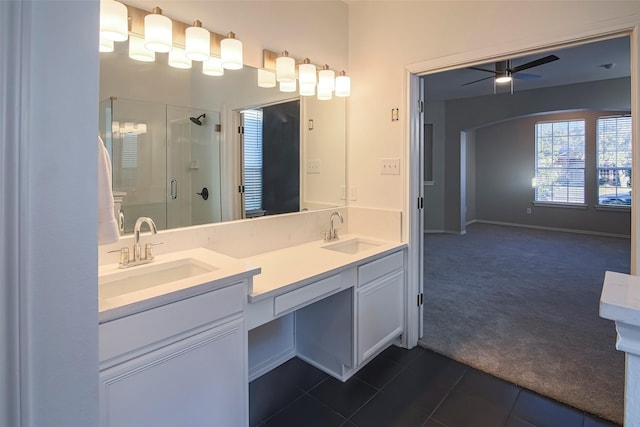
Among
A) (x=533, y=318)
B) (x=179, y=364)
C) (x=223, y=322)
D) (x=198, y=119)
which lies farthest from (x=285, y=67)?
(x=533, y=318)

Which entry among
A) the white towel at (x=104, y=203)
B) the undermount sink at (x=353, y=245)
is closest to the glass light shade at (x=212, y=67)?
the white towel at (x=104, y=203)

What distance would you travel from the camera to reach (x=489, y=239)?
21.7 feet

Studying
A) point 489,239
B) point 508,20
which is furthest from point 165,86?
point 489,239

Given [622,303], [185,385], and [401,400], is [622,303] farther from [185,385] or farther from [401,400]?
[401,400]

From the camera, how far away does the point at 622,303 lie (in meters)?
0.60

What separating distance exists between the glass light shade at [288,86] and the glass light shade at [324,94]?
213mm

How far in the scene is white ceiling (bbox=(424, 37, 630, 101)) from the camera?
4234mm

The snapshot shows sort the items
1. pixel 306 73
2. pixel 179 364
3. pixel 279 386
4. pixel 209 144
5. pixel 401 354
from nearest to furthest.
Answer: pixel 179 364, pixel 209 144, pixel 279 386, pixel 306 73, pixel 401 354

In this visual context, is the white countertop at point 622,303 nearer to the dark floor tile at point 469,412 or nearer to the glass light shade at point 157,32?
the dark floor tile at point 469,412

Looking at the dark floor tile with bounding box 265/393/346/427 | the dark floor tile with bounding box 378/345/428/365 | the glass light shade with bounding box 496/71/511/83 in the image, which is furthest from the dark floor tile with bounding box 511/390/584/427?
the glass light shade with bounding box 496/71/511/83

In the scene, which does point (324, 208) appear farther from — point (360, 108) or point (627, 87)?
point (627, 87)

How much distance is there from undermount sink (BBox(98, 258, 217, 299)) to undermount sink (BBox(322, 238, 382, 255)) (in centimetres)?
107

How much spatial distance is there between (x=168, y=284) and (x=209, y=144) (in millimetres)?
963

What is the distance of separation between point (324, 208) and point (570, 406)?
190cm
